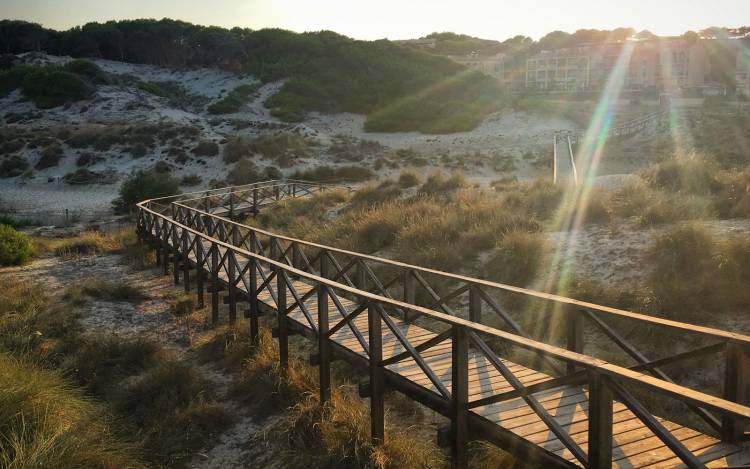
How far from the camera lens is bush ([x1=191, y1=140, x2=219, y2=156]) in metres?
35.3

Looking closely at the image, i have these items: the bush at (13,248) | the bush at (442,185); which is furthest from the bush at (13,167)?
the bush at (442,185)

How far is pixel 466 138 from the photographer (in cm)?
4500

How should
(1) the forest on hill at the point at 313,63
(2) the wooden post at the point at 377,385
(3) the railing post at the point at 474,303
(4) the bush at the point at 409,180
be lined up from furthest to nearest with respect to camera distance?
(1) the forest on hill at the point at 313,63, (4) the bush at the point at 409,180, (3) the railing post at the point at 474,303, (2) the wooden post at the point at 377,385

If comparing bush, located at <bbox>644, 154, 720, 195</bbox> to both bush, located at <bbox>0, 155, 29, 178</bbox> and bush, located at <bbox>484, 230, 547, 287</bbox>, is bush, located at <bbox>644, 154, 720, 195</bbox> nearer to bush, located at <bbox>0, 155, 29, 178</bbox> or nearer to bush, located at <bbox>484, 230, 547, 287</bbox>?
bush, located at <bbox>484, 230, 547, 287</bbox>

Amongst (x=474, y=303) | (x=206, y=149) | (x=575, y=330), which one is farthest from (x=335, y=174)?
(x=575, y=330)

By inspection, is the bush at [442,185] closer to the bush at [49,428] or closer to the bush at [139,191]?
the bush at [139,191]

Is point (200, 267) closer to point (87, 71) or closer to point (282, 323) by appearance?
point (282, 323)

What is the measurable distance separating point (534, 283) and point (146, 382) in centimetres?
606

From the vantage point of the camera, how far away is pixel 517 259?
10656 mm

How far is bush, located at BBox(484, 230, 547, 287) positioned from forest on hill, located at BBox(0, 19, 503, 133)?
3866cm

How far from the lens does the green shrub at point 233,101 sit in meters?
56.5

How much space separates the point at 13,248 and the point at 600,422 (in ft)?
51.2

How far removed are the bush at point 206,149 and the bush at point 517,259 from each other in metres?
27.1

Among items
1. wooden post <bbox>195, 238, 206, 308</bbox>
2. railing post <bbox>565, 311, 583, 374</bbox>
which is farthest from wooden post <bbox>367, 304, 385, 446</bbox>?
wooden post <bbox>195, 238, 206, 308</bbox>
